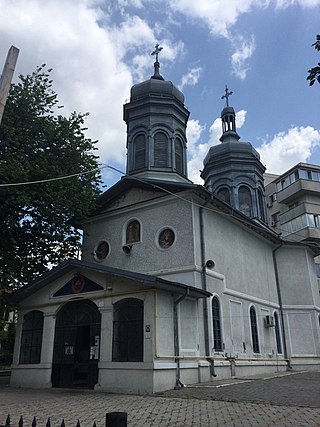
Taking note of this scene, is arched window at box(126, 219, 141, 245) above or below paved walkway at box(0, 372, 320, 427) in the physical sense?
above

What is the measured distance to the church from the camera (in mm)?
12664

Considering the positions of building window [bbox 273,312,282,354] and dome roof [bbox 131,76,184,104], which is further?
dome roof [bbox 131,76,184,104]

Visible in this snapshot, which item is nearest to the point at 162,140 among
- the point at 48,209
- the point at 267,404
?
the point at 48,209

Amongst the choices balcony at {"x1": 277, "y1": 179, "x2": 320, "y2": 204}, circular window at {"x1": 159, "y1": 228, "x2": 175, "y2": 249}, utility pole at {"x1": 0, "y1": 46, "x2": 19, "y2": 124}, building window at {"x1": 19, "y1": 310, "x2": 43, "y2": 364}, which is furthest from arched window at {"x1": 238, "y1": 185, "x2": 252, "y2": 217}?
utility pole at {"x1": 0, "y1": 46, "x2": 19, "y2": 124}

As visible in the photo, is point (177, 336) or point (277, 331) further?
point (277, 331)

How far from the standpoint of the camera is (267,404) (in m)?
8.77

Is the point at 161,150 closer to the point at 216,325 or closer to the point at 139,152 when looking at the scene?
the point at 139,152

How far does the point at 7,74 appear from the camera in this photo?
7.58m

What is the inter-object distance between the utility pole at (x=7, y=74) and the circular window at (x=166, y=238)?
31.1 ft

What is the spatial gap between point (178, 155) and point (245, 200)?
25.6ft

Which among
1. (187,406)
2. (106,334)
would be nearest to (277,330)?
(106,334)

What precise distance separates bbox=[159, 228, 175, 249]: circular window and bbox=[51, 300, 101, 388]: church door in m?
3.77

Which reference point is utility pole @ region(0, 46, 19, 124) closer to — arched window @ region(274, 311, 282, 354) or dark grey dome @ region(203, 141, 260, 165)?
arched window @ region(274, 311, 282, 354)

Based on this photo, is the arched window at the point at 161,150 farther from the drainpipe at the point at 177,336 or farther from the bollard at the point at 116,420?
the bollard at the point at 116,420
